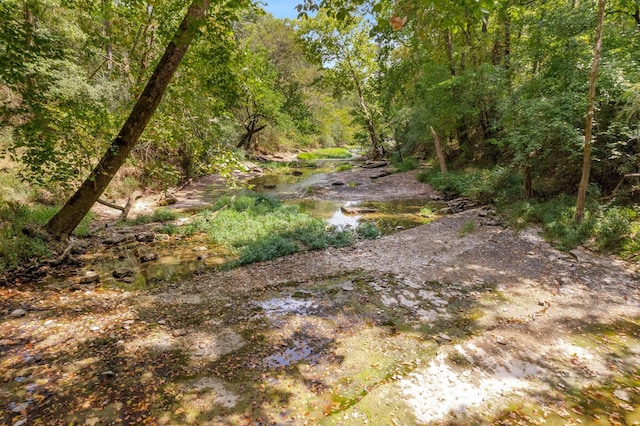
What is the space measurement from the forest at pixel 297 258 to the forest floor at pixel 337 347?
0.10 ft

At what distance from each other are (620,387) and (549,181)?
9224 mm

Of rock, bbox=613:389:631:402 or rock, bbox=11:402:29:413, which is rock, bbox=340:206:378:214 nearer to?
rock, bbox=613:389:631:402

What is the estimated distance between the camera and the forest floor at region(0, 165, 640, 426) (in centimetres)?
339

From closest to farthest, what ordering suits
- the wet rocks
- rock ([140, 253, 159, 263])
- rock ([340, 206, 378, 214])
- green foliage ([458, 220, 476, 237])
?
rock ([140, 253, 159, 263]) < green foliage ([458, 220, 476, 237]) < the wet rocks < rock ([340, 206, 378, 214])

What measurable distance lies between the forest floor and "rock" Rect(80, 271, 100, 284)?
0.36m

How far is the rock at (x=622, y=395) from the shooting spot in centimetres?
365

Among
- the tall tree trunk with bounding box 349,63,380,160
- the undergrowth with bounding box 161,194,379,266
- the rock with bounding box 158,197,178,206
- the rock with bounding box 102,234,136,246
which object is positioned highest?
the tall tree trunk with bounding box 349,63,380,160

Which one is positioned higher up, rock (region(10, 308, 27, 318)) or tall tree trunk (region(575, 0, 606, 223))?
tall tree trunk (region(575, 0, 606, 223))

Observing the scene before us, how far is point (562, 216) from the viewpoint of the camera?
353 inches

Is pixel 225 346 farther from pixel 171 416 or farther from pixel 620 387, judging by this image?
pixel 620 387

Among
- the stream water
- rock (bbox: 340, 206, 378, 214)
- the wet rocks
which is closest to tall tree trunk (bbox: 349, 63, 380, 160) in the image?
the stream water

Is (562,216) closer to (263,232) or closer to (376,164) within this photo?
(263,232)

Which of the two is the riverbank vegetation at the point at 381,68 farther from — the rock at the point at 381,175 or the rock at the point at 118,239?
the rock at the point at 381,175

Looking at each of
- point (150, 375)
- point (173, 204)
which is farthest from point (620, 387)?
point (173, 204)
